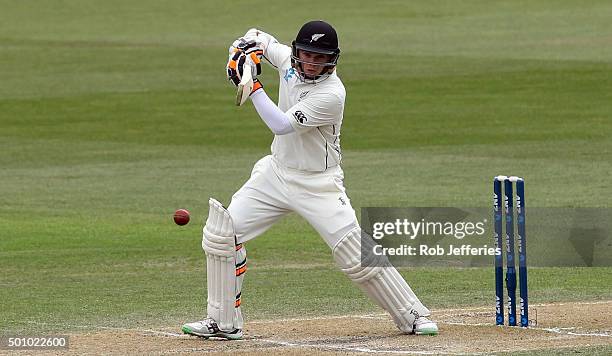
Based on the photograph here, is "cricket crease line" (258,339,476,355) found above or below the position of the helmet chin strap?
below

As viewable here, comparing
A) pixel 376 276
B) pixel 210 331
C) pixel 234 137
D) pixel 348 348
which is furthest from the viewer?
pixel 234 137

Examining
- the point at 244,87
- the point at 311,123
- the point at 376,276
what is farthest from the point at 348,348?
the point at 244,87

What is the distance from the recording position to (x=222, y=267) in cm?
966

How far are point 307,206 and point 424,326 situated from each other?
3.51 ft

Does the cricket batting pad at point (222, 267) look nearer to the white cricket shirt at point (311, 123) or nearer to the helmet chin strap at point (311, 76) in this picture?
the white cricket shirt at point (311, 123)

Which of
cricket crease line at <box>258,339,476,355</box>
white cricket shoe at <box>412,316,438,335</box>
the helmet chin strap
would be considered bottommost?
cricket crease line at <box>258,339,476,355</box>

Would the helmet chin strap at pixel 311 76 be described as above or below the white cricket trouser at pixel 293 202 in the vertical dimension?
above

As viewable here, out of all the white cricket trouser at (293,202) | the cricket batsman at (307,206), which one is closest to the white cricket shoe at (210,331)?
the cricket batsman at (307,206)

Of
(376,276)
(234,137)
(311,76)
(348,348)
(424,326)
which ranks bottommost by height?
(348,348)

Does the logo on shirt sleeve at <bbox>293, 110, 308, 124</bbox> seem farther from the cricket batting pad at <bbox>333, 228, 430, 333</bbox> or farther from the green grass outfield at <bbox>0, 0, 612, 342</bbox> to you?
the green grass outfield at <bbox>0, 0, 612, 342</bbox>

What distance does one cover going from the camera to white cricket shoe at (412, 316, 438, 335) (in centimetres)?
969

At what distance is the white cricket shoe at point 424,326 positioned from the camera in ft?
31.8

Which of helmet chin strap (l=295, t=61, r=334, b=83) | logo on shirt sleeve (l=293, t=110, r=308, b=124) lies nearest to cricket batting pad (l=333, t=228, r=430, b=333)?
logo on shirt sleeve (l=293, t=110, r=308, b=124)

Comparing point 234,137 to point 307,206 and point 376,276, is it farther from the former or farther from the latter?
point 376,276
